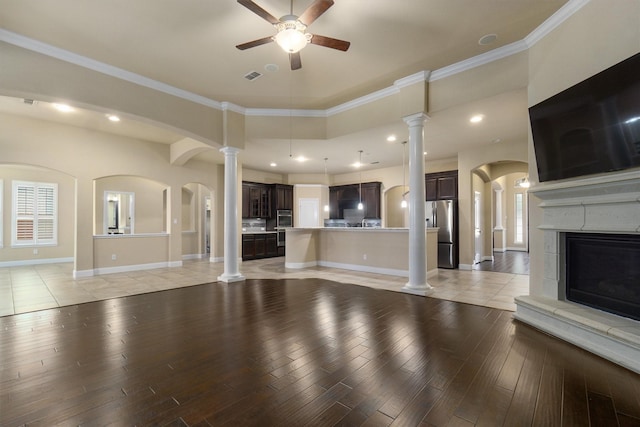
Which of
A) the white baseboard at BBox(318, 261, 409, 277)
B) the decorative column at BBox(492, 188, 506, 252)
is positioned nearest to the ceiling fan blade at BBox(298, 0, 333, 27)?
the white baseboard at BBox(318, 261, 409, 277)

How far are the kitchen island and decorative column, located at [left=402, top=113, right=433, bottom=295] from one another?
139 cm

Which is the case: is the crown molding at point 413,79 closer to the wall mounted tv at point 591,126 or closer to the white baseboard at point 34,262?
the wall mounted tv at point 591,126

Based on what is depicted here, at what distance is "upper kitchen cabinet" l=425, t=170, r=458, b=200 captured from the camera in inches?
297

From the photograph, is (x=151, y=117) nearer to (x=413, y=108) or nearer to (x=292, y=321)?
(x=292, y=321)

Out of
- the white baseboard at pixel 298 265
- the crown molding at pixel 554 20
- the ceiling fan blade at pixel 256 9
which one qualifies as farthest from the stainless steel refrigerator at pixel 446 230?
the ceiling fan blade at pixel 256 9

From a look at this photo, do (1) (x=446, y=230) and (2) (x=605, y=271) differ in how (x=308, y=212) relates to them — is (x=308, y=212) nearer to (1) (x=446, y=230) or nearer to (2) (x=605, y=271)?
(1) (x=446, y=230)

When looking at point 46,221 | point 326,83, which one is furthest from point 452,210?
point 46,221

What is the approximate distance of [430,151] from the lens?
7.32 m

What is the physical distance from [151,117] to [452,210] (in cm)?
696

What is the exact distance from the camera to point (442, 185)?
25.5 feet

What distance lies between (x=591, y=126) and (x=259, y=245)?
8.33m

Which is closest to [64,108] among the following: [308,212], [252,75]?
[252,75]

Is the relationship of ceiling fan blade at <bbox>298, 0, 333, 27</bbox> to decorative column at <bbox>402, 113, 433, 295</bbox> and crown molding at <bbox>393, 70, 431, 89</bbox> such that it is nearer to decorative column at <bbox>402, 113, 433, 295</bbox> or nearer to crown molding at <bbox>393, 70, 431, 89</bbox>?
crown molding at <bbox>393, 70, 431, 89</bbox>

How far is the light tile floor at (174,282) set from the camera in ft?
14.1
